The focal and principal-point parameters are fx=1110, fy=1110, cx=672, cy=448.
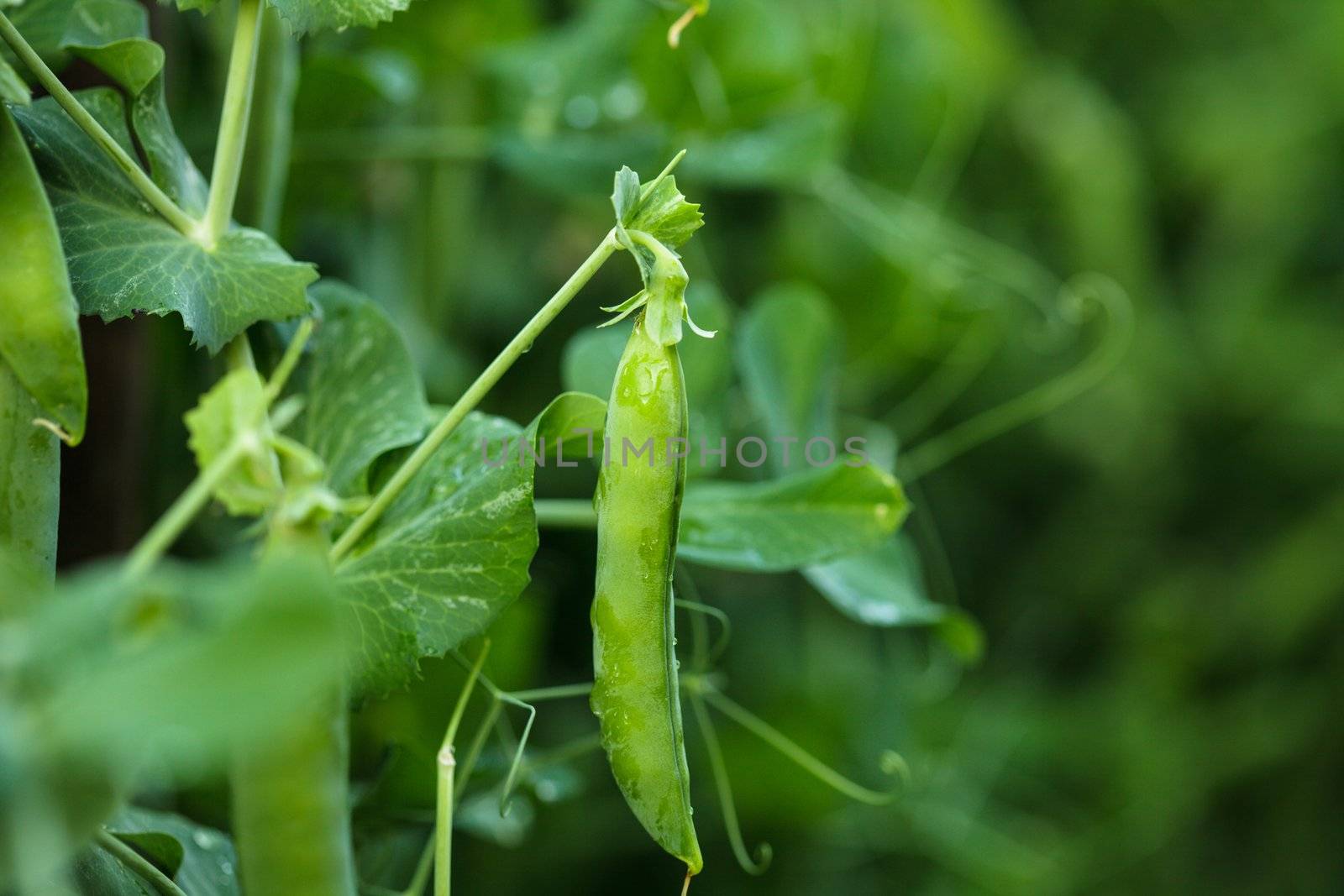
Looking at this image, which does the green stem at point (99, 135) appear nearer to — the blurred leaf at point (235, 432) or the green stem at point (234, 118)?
Answer: the green stem at point (234, 118)

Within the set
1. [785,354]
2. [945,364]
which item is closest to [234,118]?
[785,354]

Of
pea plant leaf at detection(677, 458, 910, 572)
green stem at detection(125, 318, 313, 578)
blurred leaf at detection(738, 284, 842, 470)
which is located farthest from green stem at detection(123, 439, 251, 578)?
blurred leaf at detection(738, 284, 842, 470)

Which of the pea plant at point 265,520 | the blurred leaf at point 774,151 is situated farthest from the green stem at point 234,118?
the blurred leaf at point 774,151

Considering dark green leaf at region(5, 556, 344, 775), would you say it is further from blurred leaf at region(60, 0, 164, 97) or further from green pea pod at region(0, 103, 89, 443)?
blurred leaf at region(60, 0, 164, 97)

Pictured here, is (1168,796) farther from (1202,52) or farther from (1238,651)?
(1202,52)

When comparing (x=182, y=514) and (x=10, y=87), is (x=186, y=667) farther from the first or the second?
(x=10, y=87)

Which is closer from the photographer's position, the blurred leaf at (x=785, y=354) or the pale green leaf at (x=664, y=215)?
the pale green leaf at (x=664, y=215)
